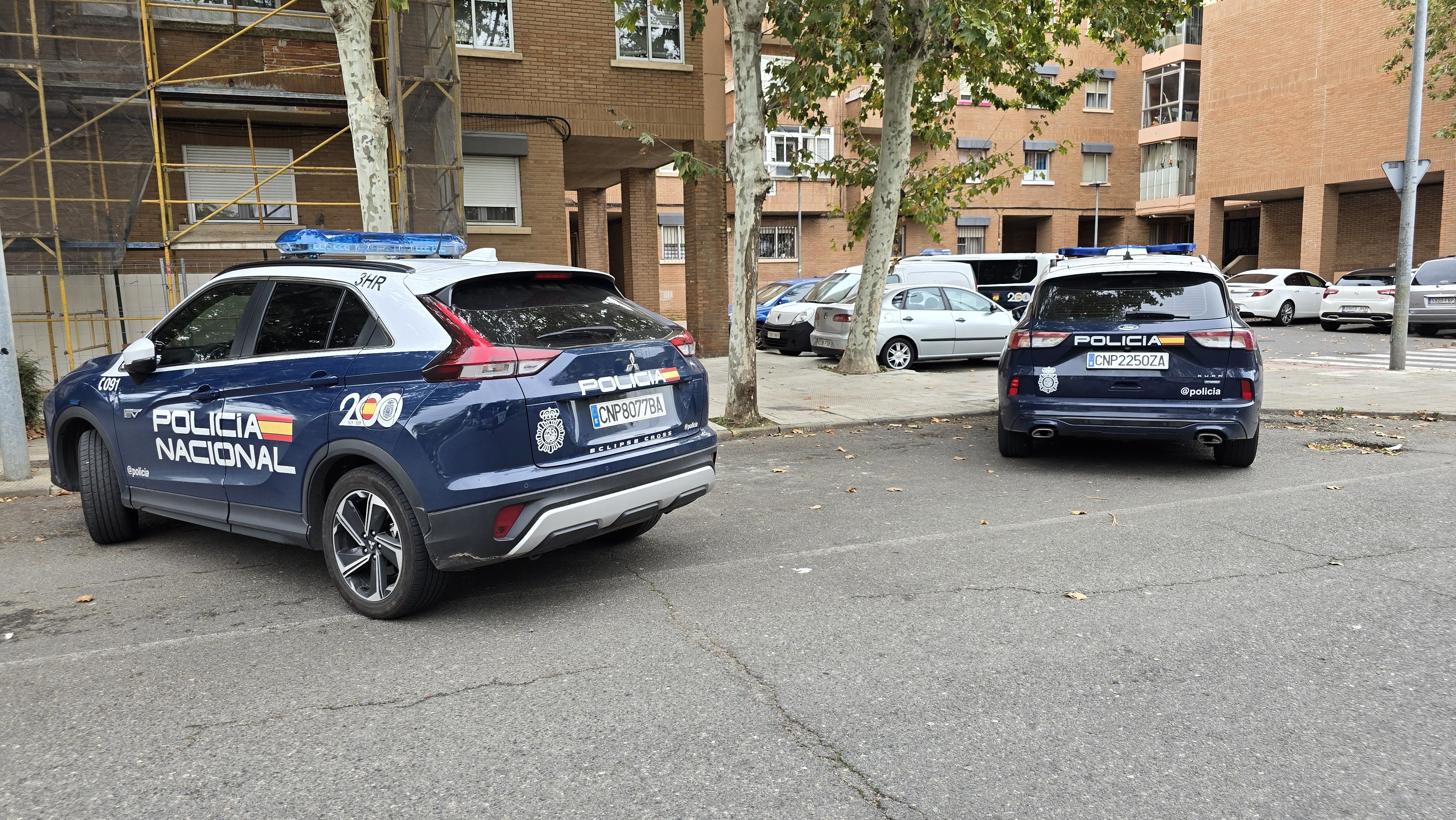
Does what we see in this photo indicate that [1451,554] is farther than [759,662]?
Yes

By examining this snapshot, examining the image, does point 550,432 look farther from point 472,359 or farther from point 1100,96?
point 1100,96

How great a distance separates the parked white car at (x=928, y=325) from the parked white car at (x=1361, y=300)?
1153cm

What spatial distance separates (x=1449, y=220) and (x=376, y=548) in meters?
31.4

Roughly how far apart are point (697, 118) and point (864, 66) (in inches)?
141

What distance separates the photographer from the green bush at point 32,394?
10188 mm

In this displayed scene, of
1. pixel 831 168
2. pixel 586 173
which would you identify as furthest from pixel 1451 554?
pixel 586 173

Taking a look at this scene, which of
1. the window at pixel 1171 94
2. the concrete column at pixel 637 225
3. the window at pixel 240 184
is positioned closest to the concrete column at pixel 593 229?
the concrete column at pixel 637 225

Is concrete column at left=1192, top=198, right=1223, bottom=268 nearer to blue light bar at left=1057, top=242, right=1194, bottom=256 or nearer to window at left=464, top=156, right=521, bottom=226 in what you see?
blue light bar at left=1057, top=242, right=1194, bottom=256

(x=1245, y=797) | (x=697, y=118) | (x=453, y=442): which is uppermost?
(x=697, y=118)

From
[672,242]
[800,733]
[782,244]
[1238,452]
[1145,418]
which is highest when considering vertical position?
[672,242]

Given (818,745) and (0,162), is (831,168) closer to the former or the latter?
(0,162)

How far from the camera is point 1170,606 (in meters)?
4.56

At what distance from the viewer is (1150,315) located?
738 cm

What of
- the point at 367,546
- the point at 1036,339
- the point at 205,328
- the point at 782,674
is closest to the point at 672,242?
the point at 1036,339
